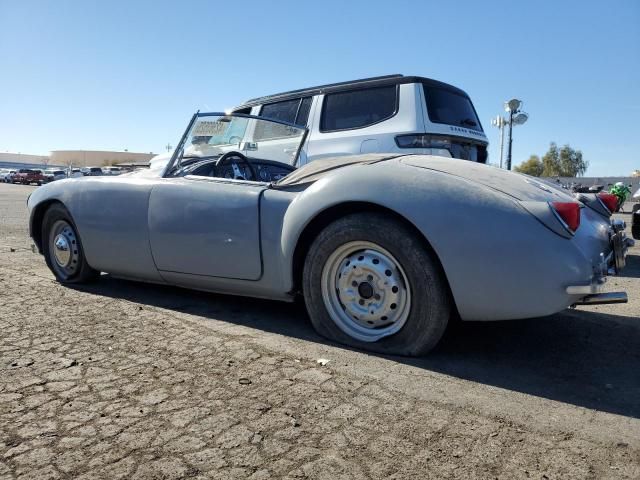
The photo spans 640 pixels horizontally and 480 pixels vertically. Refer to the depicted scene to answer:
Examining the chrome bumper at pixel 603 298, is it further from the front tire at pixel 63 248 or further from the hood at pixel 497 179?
the front tire at pixel 63 248

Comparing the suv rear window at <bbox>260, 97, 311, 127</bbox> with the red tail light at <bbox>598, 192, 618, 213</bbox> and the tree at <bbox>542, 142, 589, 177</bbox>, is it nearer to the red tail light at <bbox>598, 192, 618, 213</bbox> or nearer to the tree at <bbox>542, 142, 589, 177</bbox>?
the red tail light at <bbox>598, 192, 618, 213</bbox>

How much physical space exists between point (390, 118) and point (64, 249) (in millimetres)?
3690

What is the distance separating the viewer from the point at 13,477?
5.08ft

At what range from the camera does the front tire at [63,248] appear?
409 cm

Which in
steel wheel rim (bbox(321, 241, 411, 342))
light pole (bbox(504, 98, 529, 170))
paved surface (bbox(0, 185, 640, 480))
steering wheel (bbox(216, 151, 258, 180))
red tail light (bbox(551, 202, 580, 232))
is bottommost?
paved surface (bbox(0, 185, 640, 480))

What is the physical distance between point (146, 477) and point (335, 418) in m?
A: 0.72

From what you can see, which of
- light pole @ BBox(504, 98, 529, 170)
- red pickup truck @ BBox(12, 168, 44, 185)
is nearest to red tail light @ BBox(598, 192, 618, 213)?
light pole @ BBox(504, 98, 529, 170)

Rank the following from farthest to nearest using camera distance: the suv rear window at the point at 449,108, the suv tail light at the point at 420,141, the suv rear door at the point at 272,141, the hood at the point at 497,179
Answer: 1. the suv rear window at the point at 449,108
2. the suv tail light at the point at 420,141
3. the suv rear door at the point at 272,141
4. the hood at the point at 497,179

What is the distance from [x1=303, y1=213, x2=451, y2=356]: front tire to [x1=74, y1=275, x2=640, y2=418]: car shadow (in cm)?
13


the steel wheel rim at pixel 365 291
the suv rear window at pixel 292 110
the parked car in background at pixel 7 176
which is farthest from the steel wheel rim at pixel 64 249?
the parked car in background at pixel 7 176

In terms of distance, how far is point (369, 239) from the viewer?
8.50 ft

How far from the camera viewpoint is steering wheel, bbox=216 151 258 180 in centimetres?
380

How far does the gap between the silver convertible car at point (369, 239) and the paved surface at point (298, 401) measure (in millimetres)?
282

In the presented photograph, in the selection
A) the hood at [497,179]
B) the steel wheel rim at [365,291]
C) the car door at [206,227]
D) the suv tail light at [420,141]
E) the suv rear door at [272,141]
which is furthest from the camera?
the suv tail light at [420,141]
